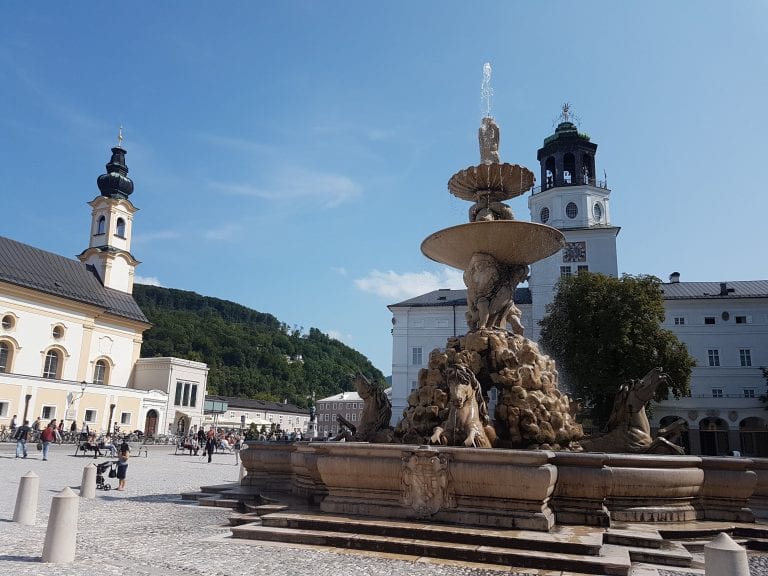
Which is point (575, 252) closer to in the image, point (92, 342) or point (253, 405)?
point (92, 342)

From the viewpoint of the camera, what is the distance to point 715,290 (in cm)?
5303

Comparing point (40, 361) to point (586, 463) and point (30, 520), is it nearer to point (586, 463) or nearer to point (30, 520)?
point (30, 520)

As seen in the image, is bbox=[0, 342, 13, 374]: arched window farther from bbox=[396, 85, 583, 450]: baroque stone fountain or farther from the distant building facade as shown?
bbox=[396, 85, 583, 450]: baroque stone fountain

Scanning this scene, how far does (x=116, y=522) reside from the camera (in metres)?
9.60

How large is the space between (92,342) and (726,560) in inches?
2355

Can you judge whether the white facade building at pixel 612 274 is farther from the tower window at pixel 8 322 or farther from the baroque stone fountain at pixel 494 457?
the baroque stone fountain at pixel 494 457

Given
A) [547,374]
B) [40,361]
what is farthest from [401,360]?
[547,374]

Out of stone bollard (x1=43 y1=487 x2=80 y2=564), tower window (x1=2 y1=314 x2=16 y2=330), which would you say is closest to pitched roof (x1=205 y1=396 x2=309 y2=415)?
tower window (x1=2 y1=314 x2=16 y2=330)

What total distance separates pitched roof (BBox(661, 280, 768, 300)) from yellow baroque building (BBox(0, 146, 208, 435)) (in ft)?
153

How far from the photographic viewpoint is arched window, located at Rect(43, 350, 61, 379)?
171 feet

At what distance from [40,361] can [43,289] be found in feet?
20.2

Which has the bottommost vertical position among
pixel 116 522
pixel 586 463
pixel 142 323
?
pixel 116 522

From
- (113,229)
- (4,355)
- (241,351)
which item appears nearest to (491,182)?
(4,355)

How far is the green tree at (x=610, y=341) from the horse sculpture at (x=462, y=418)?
26.1 meters
